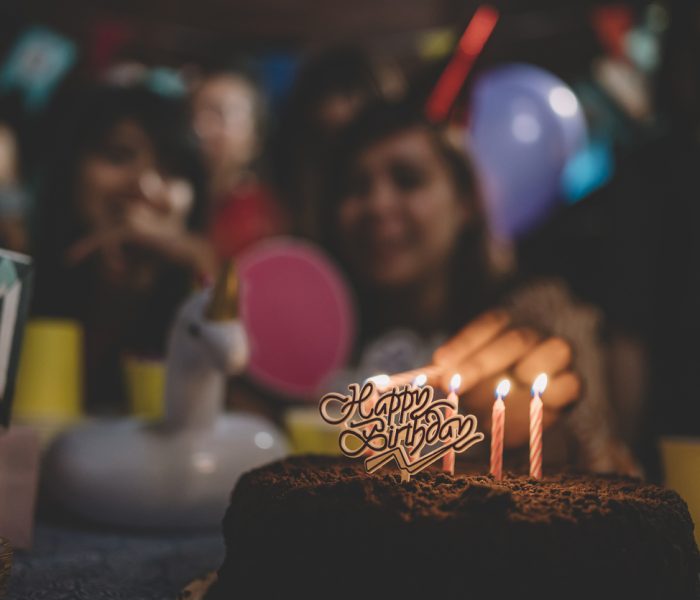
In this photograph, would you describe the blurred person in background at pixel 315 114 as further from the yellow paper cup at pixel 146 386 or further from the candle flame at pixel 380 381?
the candle flame at pixel 380 381

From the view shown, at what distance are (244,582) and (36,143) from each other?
2.36m

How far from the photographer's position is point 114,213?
7.20 feet

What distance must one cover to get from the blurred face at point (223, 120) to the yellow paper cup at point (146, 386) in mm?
1450

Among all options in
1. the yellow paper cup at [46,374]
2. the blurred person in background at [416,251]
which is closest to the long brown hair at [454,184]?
the blurred person in background at [416,251]

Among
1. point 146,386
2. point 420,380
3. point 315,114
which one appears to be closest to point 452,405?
point 420,380

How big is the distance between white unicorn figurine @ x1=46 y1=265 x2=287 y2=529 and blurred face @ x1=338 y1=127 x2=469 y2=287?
1074mm

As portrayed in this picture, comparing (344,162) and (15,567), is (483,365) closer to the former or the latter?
(15,567)

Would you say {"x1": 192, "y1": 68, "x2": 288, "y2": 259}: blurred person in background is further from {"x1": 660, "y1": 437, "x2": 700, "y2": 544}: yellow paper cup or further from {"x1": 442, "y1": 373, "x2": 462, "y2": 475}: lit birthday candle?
{"x1": 660, "y1": 437, "x2": 700, "y2": 544}: yellow paper cup

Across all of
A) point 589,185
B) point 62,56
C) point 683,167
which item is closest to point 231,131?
point 62,56

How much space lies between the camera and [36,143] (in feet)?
9.30

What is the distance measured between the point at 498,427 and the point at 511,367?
33 centimetres

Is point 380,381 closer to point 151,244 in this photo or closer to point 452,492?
point 452,492

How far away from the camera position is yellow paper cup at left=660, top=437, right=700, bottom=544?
1174 millimetres

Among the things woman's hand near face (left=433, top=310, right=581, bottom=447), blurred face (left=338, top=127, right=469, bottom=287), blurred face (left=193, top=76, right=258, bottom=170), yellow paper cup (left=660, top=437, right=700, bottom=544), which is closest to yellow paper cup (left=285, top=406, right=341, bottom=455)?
woman's hand near face (left=433, top=310, right=581, bottom=447)
